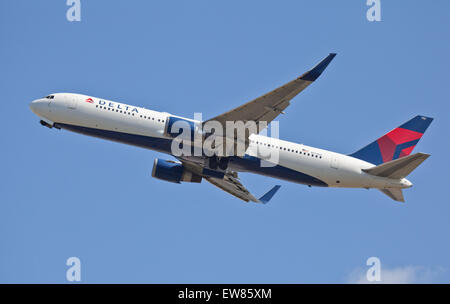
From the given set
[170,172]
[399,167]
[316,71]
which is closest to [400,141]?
[399,167]

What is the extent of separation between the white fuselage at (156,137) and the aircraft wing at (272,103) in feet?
9.27

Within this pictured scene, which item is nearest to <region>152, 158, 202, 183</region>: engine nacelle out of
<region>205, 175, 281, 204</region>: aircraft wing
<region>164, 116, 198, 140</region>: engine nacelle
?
<region>205, 175, 281, 204</region>: aircraft wing

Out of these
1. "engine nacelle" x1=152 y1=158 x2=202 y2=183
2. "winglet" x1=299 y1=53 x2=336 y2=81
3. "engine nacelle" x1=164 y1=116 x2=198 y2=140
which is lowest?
"engine nacelle" x1=152 y1=158 x2=202 y2=183

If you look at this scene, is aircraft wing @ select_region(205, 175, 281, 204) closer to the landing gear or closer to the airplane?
the airplane

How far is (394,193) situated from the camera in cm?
3856

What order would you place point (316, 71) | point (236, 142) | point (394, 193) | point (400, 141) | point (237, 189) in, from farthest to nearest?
point (237, 189) → point (400, 141) → point (394, 193) → point (236, 142) → point (316, 71)

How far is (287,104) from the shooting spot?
34.2 metres

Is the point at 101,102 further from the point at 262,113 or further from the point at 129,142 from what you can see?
the point at 262,113

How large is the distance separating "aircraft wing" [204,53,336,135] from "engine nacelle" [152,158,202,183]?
6.23 m

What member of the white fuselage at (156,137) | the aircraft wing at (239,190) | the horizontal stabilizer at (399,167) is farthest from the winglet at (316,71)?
the aircraft wing at (239,190)

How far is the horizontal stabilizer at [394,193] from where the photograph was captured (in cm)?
3843

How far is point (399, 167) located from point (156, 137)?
14204 mm

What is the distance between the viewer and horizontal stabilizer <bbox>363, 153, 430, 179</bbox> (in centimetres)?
3545

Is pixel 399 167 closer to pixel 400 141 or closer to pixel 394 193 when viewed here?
pixel 394 193
